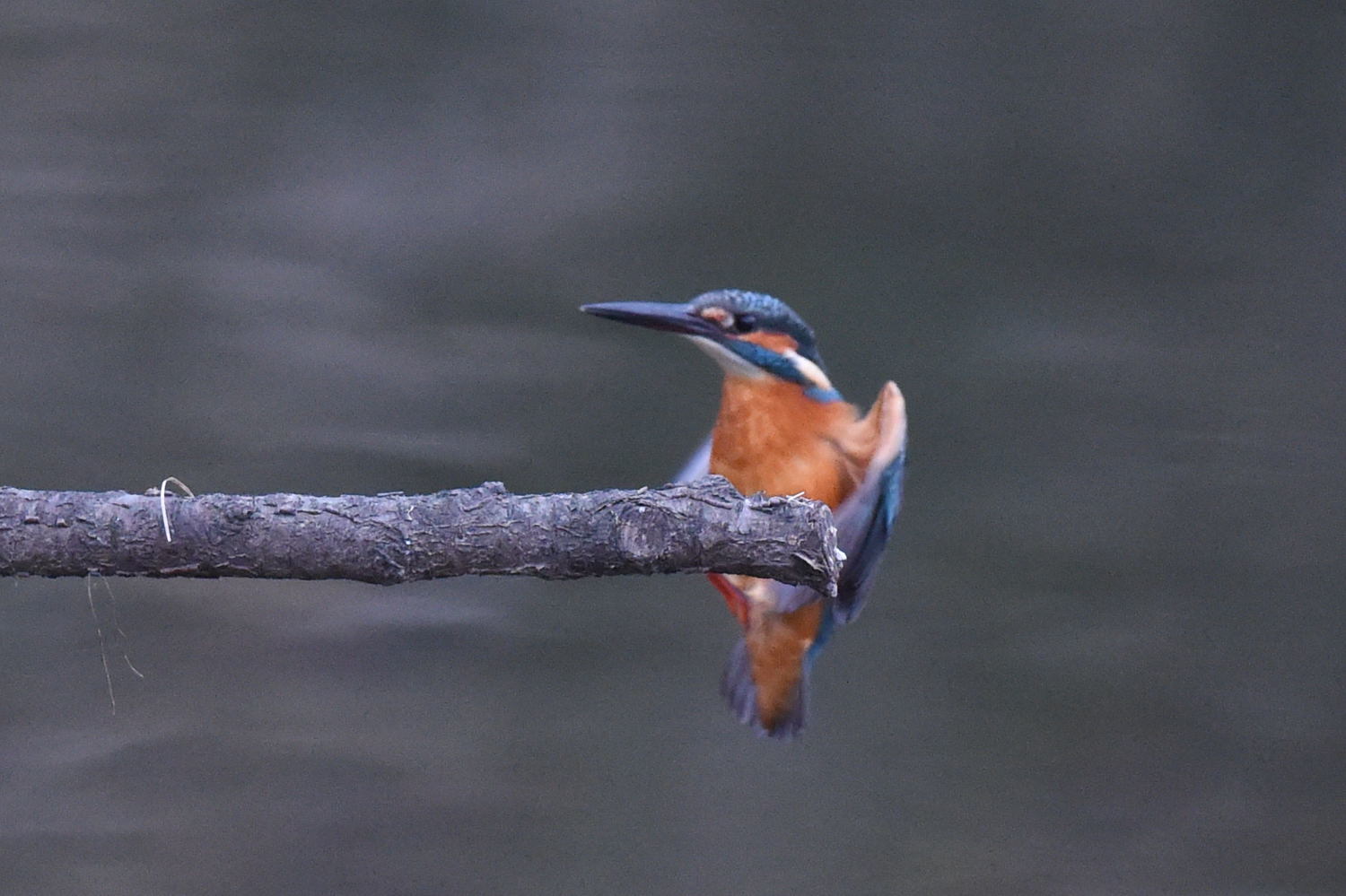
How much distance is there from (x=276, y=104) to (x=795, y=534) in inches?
33.4

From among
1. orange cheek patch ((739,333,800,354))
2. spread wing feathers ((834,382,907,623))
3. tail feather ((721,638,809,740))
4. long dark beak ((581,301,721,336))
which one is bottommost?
tail feather ((721,638,809,740))

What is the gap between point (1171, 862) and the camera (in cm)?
131

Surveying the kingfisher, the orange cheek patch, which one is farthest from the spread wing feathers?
the orange cheek patch

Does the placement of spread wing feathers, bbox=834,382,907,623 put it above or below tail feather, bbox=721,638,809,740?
above

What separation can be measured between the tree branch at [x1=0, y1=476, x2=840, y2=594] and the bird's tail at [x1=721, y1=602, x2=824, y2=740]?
0.23 m

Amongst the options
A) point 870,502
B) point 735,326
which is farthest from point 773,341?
point 870,502

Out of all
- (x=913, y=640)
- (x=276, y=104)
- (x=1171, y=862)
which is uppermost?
(x=276, y=104)

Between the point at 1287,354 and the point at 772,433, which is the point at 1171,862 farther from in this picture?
the point at 772,433

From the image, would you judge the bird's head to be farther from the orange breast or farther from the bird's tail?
the bird's tail

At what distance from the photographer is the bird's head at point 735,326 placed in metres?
0.87

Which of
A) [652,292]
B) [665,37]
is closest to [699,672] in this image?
[652,292]

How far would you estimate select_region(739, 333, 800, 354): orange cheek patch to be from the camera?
0.87 metres

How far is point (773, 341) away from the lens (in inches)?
34.4

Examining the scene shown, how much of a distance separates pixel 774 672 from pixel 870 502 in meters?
0.19
